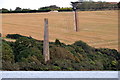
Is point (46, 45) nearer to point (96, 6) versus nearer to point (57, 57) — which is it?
point (57, 57)

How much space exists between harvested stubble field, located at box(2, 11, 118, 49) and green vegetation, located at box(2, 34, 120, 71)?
18 centimetres

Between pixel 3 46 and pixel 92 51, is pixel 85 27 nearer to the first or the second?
pixel 92 51

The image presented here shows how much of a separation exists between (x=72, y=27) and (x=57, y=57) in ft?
3.14

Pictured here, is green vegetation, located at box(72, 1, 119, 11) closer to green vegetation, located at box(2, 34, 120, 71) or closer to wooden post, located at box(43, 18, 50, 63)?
green vegetation, located at box(2, 34, 120, 71)

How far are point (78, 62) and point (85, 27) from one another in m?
1.02

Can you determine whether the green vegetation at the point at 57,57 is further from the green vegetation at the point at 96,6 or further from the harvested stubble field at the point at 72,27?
the green vegetation at the point at 96,6

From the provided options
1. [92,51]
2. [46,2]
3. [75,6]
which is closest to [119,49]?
[92,51]

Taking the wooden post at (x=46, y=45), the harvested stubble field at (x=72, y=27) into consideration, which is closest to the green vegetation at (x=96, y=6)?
the harvested stubble field at (x=72, y=27)

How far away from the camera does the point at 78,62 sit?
664 centimetres

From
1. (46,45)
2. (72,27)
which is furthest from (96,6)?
(46,45)

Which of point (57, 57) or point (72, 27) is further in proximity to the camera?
point (72, 27)

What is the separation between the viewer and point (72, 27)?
6742 mm

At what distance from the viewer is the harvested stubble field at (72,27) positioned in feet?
22.1

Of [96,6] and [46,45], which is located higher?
[96,6]
